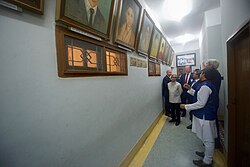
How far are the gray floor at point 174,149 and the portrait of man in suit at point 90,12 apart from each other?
2239 mm

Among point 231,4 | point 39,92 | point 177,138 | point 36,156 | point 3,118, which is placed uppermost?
point 231,4

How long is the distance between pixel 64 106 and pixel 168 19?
4.52 metres

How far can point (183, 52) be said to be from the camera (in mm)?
8508

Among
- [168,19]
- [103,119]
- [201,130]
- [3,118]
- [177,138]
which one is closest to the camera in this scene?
[3,118]

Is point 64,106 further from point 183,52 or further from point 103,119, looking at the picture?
point 183,52

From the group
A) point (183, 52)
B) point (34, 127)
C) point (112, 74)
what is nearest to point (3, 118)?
point (34, 127)

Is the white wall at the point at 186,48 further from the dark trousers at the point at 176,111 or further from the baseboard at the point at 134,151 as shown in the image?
the baseboard at the point at 134,151

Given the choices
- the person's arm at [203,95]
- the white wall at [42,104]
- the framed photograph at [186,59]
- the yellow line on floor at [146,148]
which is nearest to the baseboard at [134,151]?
the yellow line on floor at [146,148]

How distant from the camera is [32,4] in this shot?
84 centimetres

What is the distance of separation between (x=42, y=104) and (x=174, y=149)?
2.58 meters

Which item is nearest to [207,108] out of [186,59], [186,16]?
[186,16]

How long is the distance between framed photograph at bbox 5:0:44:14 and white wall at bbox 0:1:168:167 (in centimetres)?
5

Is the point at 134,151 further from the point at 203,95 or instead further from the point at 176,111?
the point at 176,111

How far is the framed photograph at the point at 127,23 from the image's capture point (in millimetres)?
1820
